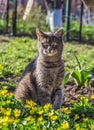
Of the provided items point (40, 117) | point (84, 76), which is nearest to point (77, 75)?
point (84, 76)

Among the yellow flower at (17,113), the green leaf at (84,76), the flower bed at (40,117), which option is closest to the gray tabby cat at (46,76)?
the green leaf at (84,76)

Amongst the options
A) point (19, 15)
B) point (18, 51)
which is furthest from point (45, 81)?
point (19, 15)

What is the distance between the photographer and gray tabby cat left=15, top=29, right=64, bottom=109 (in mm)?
6094

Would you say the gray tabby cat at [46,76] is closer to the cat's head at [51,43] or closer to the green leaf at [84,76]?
the cat's head at [51,43]

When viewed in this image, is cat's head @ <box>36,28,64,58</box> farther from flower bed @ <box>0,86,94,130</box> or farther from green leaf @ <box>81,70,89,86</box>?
flower bed @ <box>0,86,94,130</box>

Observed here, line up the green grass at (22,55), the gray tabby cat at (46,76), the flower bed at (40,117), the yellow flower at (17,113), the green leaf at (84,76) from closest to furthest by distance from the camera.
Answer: the flower bed at (40,117) < the yellow flower at (17,113) < the gray tabby cat at (46,76) < the green leaf at (84,76) < the green grass at (22,55)

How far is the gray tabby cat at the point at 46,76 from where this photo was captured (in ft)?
20.0

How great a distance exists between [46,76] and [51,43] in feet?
1.45

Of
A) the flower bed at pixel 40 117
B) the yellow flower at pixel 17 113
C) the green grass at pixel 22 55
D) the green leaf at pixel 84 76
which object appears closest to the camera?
the flower bed at pixel 40 117

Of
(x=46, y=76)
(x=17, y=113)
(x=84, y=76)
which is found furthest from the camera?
(x=84, y=76)

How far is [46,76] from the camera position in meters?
6.14

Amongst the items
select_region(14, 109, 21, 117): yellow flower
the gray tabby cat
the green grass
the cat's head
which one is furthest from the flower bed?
the green grass

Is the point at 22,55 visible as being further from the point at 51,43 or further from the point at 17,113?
the point at 17,113

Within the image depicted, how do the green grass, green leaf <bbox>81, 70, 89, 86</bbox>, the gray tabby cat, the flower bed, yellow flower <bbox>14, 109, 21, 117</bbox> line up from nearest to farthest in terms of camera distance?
the flower bed, yellow flower <bbox>14, 109, 21, 117</bbox>, the gray tabby cat, green leaf <bbox>81, 70, 89, 86</bbox>, the green grass
